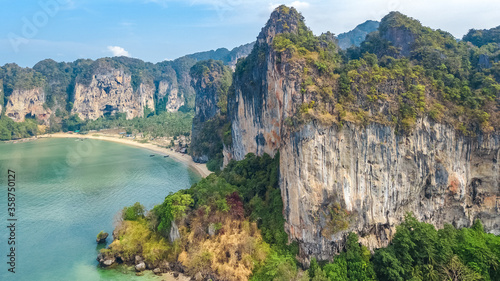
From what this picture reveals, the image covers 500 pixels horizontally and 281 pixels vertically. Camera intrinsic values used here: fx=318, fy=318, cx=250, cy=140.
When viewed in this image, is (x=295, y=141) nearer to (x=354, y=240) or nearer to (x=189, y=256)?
(x=354, y=240)

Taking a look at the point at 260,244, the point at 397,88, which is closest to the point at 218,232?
the point at 260,244

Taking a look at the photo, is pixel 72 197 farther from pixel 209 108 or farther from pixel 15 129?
pixel 15 129

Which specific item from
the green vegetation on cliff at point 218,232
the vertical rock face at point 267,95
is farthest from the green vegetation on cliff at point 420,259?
the vertical rock face at point 267,95

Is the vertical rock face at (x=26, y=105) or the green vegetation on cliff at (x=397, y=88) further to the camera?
the vertical rock face at (x=26, y=105)

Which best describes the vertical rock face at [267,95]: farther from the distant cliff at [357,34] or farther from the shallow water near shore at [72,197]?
the distant cliff at [357,34]

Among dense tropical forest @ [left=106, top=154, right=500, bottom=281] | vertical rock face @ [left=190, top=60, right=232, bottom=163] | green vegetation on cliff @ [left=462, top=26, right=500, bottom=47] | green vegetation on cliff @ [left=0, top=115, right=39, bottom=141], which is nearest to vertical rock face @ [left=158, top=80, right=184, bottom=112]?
green vegetation on cliff @ [left=0, top=115, right=39, bottom=141]

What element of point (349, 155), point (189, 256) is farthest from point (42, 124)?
point (349, 155)
